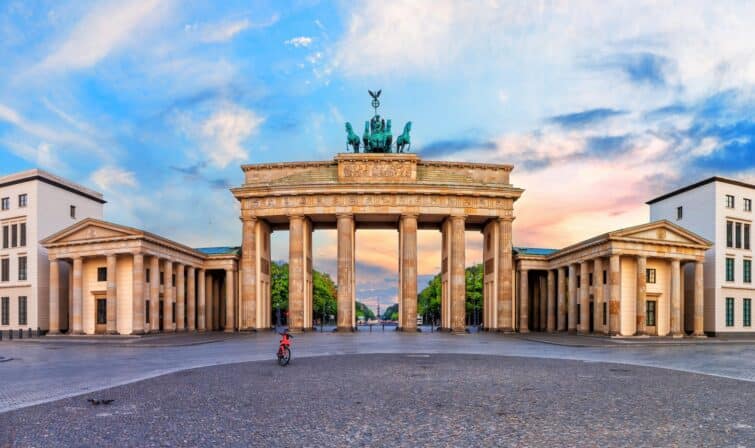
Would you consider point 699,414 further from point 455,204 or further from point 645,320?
point 455,204

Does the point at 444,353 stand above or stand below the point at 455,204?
below

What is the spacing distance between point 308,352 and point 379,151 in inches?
1568

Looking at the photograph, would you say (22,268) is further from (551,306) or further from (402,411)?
(402,411)

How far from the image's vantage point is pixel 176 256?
201 feet

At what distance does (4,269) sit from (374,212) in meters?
38.8

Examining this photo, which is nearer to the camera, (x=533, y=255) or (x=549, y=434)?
(x=549, y=434)

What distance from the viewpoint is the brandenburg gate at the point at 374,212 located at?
65750 millimetres

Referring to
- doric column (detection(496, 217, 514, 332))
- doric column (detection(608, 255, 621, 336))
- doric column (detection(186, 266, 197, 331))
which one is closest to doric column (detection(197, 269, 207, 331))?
doric column (detection(186, 266, 197, 331))

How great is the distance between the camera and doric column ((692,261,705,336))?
56.8 meters

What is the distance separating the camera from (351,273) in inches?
2628

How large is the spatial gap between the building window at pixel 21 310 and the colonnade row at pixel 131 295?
370 centimetres

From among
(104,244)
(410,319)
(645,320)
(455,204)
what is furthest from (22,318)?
(645,320)

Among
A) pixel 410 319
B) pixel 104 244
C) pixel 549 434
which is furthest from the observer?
pixel 410 319

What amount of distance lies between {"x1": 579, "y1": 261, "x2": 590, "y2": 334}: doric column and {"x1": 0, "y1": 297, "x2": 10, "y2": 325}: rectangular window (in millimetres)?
57751
